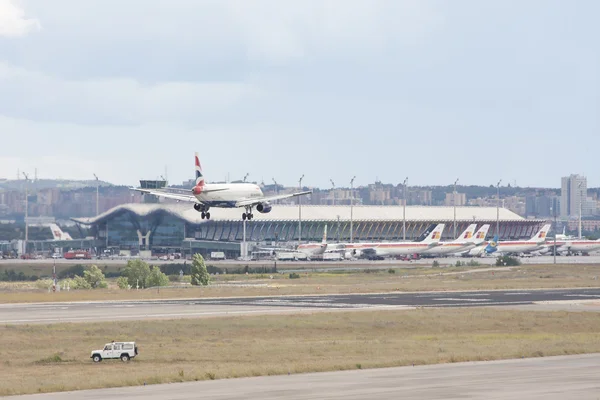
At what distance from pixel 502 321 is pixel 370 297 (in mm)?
35665

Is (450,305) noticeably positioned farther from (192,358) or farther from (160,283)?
(160,283)

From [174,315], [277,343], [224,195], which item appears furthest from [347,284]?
[277,343]

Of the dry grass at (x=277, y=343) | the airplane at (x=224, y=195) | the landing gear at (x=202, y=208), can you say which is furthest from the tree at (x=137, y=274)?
the dry grass at (x=277, y=343)

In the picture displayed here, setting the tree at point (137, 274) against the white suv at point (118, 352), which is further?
the tree at point (137, 274)

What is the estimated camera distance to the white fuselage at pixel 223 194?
12488cm

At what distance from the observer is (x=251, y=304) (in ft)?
390

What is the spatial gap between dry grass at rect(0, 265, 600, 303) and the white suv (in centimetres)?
6102

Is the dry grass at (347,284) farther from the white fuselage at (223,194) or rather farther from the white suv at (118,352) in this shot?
the white suv at (118,352)

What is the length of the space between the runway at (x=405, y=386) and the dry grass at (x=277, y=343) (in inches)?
101

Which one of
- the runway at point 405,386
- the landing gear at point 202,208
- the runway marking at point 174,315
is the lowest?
the runway marking at point 174,315

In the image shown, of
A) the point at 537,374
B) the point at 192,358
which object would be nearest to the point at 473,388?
the point at 537,374

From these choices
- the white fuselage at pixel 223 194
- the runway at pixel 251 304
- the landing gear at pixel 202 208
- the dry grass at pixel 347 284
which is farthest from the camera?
the dry grass at pixel 347 284

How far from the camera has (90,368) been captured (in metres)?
65.9

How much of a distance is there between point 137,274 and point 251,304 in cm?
5582
